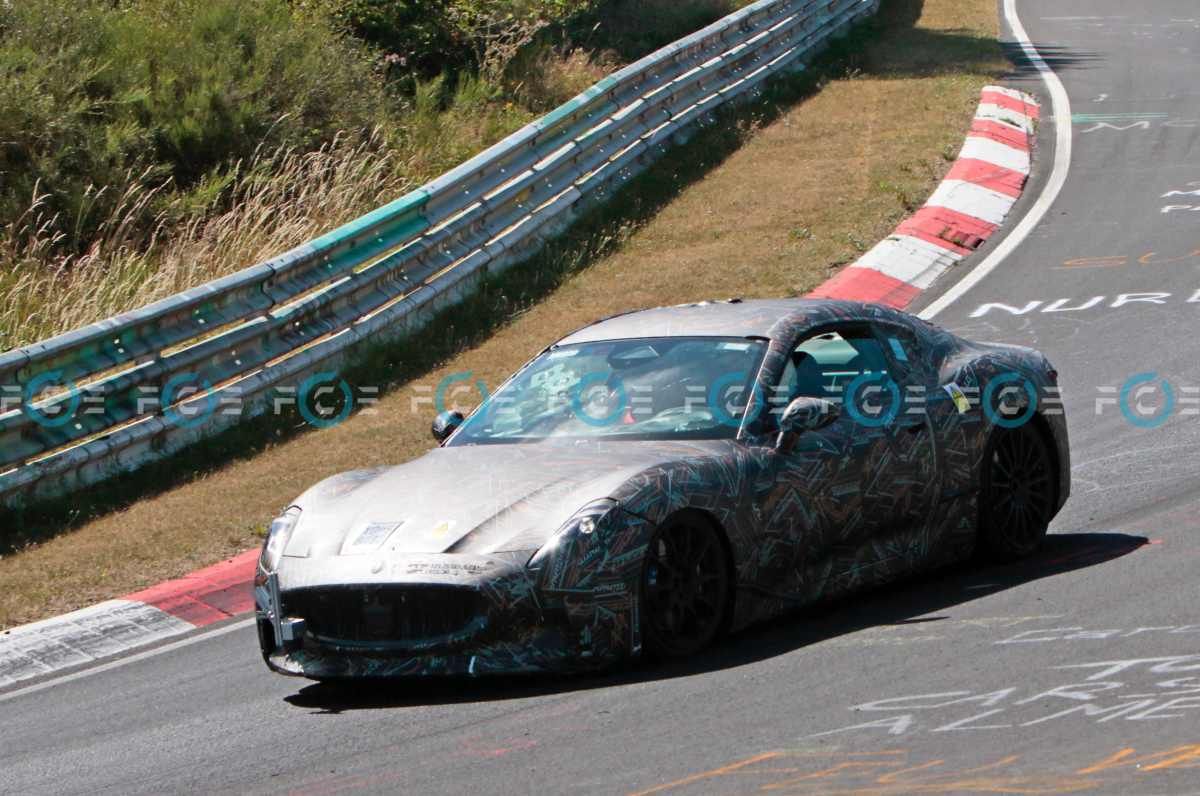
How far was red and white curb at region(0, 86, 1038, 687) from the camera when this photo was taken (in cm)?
851

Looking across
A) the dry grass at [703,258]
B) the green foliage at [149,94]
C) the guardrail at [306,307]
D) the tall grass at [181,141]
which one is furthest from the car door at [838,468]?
the green foliage at [149,94]

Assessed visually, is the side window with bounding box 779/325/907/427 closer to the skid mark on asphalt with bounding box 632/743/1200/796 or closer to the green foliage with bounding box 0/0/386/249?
the skid mark on asphalt with bounding box 632/743/1200/796

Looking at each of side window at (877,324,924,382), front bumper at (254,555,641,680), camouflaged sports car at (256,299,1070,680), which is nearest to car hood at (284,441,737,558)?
camouflaged sports car at (256,299,1070,680)

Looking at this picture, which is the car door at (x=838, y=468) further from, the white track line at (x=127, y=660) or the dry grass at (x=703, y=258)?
the dry grass at (x=703, y=258)

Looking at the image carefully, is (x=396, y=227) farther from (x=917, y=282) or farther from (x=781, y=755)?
(x=781, y=755)

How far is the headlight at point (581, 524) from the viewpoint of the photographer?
21.0 feet

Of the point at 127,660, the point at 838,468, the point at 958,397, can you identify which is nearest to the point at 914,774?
the point at 838,468

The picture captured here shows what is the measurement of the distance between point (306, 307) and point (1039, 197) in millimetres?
8157

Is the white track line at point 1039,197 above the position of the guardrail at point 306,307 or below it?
above

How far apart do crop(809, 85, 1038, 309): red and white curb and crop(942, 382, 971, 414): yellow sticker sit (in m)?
5.33

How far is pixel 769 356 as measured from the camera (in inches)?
301

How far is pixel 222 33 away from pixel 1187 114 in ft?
38.9

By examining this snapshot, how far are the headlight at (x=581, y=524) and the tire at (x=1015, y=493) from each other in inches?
97.8

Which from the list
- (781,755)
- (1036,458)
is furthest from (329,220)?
(781,755)
